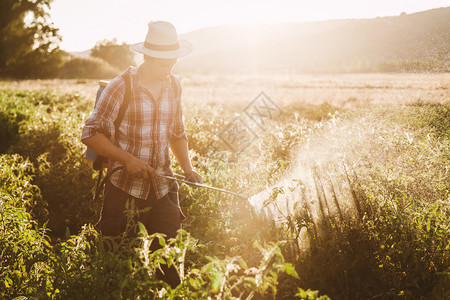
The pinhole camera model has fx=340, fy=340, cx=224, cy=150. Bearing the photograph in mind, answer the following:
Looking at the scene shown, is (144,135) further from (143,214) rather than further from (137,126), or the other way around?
(143,214)

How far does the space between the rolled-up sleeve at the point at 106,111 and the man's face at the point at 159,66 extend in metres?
0.24

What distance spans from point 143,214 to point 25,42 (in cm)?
4010

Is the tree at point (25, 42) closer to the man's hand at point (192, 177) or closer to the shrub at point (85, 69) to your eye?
the shrub at point (85, 69)

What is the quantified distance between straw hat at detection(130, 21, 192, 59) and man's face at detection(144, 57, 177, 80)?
0.17ft

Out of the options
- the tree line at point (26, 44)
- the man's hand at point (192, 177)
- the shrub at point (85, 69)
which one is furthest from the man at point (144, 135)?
the shrub at point (85, 69)

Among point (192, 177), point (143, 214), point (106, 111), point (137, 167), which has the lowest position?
point (143, 214)

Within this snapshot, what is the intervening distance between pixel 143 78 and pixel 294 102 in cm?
1103

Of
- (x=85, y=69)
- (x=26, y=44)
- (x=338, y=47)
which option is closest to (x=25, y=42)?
(x=26, y=44)

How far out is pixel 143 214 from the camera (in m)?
2.68

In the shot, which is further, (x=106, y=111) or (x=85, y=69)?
Answer: (x=85, y=69)

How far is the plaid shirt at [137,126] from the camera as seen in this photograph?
2.46 meters

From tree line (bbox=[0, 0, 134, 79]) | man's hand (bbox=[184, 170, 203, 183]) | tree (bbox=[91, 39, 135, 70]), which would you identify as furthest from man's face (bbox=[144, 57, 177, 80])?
tree (bbox=[91, 39, 135, 70])

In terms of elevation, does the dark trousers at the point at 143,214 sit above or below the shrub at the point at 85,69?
below

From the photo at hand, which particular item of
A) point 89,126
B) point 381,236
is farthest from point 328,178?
point 89,126
